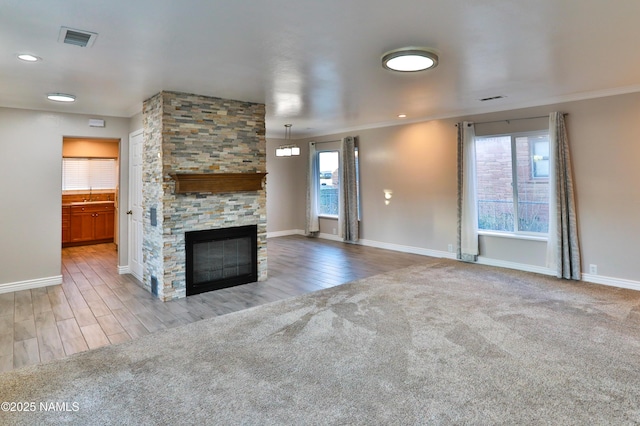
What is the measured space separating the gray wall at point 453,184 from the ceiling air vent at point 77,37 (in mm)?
5496

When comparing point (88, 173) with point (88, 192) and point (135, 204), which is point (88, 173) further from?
point (135, 204)

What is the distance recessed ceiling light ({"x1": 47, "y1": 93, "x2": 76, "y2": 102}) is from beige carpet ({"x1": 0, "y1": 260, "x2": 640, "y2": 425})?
3206mm

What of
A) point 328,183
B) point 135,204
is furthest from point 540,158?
point 135,204

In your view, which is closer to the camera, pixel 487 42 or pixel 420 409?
pixel 420 409

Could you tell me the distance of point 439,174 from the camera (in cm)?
666

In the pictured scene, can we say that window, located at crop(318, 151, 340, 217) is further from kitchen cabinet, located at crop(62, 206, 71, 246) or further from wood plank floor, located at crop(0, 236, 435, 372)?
kitchen cabinet, located at crop(62, 206, 71, 246)

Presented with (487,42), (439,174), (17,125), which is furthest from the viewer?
(439,174)

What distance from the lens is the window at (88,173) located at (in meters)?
8.52

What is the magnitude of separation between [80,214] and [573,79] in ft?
31.5

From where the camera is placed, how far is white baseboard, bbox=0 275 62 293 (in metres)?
4.93

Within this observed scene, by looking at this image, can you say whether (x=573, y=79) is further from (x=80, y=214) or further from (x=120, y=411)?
(x=80, y=214)

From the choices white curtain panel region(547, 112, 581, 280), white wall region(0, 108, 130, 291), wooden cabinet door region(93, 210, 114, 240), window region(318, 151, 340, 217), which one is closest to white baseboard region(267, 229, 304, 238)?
window region(318, 151, 340, 217)

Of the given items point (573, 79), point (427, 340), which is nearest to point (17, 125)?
point (427, 340)

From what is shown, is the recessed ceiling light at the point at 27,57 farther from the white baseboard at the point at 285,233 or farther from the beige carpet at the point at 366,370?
the white baseboard at the point at 285,233
